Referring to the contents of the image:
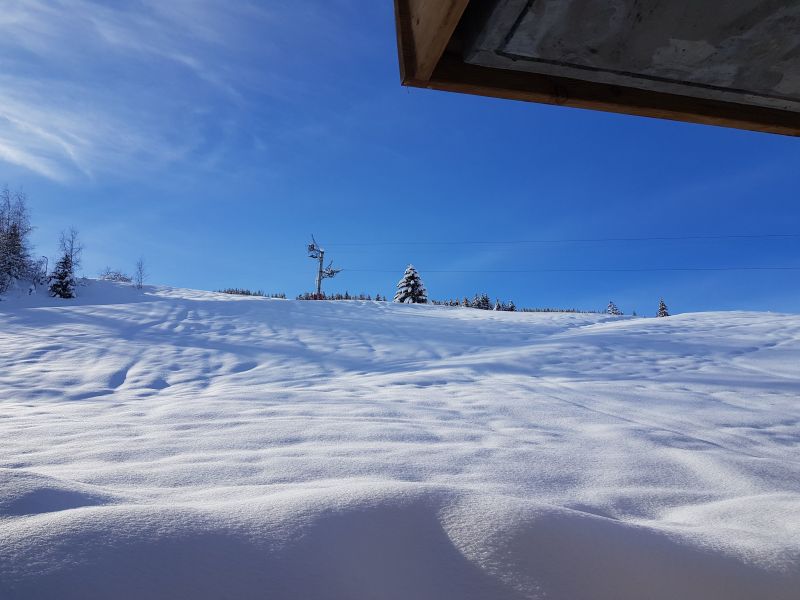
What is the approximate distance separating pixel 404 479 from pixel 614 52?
210 cm

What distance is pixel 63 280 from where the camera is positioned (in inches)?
620

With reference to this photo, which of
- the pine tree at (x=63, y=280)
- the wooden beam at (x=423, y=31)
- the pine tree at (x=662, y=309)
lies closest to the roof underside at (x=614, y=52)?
the wooden beam at (x=423, y=31)

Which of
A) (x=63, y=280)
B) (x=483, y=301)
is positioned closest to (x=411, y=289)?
(x=483, y=301)

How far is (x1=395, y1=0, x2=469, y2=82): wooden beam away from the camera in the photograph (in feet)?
5.50

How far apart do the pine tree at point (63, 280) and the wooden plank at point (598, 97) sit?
1749 centimetres

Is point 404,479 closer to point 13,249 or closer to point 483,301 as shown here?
point 13,249

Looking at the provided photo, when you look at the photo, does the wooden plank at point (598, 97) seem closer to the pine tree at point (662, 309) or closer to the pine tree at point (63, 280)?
the pine tree at point (63, 280)

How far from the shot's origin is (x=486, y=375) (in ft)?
19.8

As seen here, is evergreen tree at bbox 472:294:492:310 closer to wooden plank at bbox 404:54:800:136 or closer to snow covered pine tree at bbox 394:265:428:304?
snow covered pine tree at bbox 394:265:428:304

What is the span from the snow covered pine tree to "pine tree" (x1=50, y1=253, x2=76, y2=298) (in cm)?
1679

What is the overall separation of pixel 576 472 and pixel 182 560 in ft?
6.25

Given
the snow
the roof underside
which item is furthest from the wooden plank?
the snow

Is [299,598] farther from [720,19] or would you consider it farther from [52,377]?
[52,377]

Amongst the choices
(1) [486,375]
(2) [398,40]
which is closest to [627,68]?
(2) [398,40]
